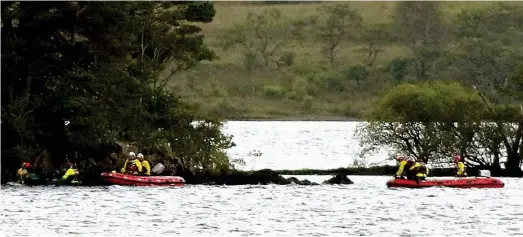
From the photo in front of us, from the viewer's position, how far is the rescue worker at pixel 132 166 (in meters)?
64.8

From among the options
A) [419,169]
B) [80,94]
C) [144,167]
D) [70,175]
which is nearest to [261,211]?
[144,167]

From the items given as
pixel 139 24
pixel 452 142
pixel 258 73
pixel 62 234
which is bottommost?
pixel 62 234

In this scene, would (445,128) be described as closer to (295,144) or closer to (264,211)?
(264,211)

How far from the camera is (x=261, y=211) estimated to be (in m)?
53.4

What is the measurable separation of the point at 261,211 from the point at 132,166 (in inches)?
517

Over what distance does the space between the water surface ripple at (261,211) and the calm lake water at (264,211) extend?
1.4 inches

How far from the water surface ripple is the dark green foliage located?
3307 mm

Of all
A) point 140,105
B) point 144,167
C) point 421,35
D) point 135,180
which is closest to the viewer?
point 135,180

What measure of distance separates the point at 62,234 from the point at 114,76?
81.8 ft

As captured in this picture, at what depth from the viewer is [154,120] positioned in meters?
71.1

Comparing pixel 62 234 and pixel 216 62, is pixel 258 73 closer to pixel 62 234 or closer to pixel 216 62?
pixel 216 62

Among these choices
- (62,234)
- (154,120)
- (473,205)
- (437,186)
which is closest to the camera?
(62,234)

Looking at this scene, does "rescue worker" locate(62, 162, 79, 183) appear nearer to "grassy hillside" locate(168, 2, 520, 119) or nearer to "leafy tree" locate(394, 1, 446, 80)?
"grassy hillside" locate(168, 2, 520, 119)

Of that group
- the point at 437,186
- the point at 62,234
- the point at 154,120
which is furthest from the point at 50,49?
the point at 62,234
